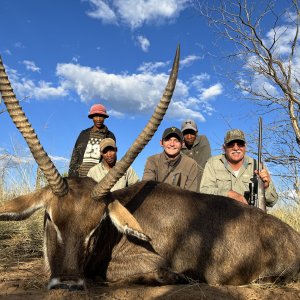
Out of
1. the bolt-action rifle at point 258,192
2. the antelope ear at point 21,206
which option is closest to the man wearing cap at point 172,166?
the bolt-action rifle at point 258,192

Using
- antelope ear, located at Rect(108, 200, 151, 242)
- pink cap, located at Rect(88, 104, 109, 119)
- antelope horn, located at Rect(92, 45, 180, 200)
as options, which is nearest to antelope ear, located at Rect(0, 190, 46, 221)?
antelope horn, located at Rect(92, 45, 180, 200)

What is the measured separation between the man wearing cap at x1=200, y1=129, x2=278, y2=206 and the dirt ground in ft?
8.84

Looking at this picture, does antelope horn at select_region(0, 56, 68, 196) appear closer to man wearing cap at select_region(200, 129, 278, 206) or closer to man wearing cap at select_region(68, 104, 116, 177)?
man wearing cap at select_region(200, 129, 278, 206)

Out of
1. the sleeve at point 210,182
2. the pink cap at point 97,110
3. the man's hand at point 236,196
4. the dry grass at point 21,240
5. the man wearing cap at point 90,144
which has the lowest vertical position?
the dry grass at point 21,240

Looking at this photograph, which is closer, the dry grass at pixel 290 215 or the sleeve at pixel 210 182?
the sleeve at pixel 210 182

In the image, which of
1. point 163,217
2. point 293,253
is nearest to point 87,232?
point 163,217

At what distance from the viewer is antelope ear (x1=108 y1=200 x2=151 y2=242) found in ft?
15.6

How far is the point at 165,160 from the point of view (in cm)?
868

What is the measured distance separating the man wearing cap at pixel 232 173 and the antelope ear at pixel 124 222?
356 cm

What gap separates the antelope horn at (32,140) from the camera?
4492mm

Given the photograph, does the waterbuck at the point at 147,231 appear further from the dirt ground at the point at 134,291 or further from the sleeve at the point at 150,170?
the sleeve at the point at 150,170

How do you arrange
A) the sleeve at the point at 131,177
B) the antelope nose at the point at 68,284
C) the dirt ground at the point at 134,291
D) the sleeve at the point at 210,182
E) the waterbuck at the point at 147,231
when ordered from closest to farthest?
1. the antelope nose at the point at 68,284
2. the dirt ground at the point at 134,291
3. the waterbuck at the point at 147,231
4. the sleeve at the point at 210,182
5. the sleeve at the point at 131,177

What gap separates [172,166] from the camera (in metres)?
8.68

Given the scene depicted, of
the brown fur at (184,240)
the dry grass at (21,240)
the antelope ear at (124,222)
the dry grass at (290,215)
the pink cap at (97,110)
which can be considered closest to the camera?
the antelope ear at (124,222)
